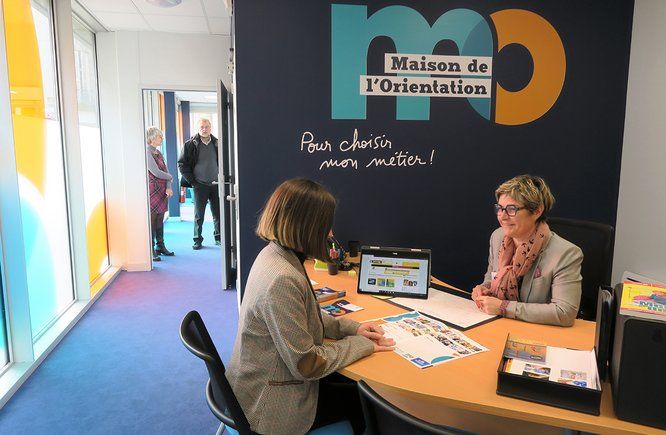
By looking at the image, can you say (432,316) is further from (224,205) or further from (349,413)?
(224,205)

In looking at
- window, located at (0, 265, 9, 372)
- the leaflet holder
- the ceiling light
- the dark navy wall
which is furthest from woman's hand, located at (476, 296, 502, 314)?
the ceiling light

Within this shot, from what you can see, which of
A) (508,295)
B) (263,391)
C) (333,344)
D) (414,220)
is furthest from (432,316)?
(414,220)

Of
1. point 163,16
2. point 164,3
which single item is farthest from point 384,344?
point 163,16

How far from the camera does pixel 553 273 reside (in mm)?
1979

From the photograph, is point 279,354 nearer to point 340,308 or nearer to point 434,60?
point 340,308

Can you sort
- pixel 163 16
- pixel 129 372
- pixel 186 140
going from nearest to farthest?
1. pixel 129 372
2. pixel 163 16
3. pixel 186 140

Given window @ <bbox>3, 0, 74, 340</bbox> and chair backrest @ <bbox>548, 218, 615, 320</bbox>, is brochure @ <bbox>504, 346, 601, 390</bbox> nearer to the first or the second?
chair backrest @ <bbox>548, 218, 615, 320</bbox>

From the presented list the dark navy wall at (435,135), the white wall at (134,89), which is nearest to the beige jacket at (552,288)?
the dark navy wall at (435,135)

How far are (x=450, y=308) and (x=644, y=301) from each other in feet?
2.83

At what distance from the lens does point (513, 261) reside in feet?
6.89

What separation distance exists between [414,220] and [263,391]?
2150mm

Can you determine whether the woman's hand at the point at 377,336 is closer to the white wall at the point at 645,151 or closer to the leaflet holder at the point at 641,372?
the leaflet holder at the point at 641,372

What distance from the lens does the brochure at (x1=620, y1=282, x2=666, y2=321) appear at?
1.22 metres

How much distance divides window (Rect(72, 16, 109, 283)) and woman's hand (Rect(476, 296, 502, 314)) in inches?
153
